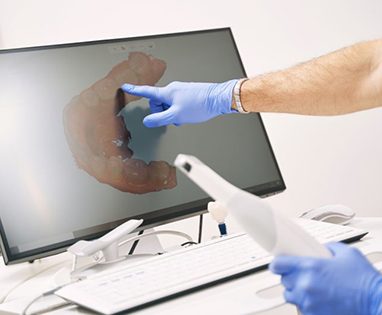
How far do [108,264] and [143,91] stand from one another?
396 mm

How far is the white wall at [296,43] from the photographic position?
6.22ft

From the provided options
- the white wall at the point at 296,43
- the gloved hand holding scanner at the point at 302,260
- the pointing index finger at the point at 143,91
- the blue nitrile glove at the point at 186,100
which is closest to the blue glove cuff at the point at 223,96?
the blue nitrile glove at the point at 186,100

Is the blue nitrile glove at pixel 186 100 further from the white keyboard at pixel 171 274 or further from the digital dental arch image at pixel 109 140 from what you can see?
the white keyboard at pixel 171 274

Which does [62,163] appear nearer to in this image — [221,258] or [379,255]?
[221,258]

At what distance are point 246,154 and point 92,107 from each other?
379 mm

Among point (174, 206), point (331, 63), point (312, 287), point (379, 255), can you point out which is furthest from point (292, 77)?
point (312, 287)

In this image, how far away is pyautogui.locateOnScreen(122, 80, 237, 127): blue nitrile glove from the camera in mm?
1373

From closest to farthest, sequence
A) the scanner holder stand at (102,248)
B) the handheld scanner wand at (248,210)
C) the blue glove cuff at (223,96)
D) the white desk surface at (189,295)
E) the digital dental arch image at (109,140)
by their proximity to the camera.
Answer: the handheld scanner wand at (248,210), the white desk surface at (189,295), the scanner holder stand at (102,248), the digital dental arch image at (109,140), the blue glove cuff at (223,96)

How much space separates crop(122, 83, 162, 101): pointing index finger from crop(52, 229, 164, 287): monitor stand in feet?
1.01

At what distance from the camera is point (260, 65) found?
208cm

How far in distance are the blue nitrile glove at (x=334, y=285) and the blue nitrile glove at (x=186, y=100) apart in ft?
2.15

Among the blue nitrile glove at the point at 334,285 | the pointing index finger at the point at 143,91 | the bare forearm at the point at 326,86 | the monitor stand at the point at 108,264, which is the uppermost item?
the pointing index finger at the point at 143,91

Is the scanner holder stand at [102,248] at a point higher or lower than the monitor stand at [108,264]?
higher

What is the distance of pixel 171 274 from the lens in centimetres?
99
